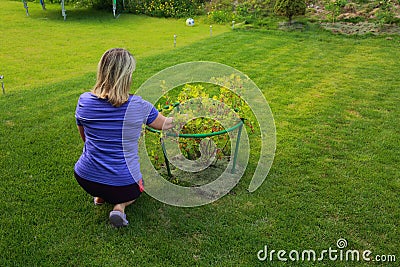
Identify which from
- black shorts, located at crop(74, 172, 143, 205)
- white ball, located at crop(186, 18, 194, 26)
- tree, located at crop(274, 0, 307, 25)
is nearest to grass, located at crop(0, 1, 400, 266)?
black shorts, located at crop(74, 172, 143, 205)

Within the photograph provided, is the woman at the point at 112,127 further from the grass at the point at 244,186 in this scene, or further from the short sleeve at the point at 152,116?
the grass at the point at 244,186

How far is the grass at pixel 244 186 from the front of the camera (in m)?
2.72

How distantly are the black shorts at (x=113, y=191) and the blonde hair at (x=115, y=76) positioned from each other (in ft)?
2.19

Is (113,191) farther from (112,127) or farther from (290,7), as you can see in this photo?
(290,7)

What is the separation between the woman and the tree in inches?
379

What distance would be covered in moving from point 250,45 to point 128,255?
7.92 m

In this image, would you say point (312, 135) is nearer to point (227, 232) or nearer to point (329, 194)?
point (329, 194)

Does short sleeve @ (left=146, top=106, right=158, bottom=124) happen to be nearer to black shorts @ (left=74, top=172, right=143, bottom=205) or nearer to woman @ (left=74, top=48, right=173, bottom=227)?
woman @ (left=74, top=48, right=173, bottom=227)

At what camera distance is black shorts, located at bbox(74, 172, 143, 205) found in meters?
2.84

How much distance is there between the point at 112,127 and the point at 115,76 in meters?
0.39

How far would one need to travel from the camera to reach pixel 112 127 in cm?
275

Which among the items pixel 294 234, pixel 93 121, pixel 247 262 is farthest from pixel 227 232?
pixel 93 121

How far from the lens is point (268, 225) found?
2.99 metres

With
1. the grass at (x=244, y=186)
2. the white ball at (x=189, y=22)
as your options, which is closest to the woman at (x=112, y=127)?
the grass at (x=244, y=186)
